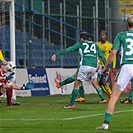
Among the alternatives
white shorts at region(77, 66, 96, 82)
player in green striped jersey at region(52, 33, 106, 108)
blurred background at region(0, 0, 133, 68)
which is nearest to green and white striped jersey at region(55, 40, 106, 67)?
player in green striped jersey at region(52, 33, 106, 108)

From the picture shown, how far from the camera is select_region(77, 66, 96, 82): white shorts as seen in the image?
19.0 metres

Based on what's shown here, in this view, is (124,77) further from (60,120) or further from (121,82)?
(60,120)

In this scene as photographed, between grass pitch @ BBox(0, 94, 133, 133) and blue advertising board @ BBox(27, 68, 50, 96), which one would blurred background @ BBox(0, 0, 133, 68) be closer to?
blue advertising board @ BBox(27, 68, 50, 96)

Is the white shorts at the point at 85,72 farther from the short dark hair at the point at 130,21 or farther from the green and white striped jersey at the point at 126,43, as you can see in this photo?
the short dark hair at the point at 130,21

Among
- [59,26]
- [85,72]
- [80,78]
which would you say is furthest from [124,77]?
[59,26]

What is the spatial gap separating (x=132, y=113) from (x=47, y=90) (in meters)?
11.7

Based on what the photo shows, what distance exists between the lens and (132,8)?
107ft

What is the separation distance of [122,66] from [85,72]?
698cm

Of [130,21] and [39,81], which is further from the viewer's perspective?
[39,81]

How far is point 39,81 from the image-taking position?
27.5 metres

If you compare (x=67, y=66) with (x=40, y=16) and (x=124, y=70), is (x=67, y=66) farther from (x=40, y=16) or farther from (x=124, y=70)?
(x=124, y=70)

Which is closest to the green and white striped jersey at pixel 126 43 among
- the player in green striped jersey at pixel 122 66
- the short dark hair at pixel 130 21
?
the player in green striped jersey at pixel 122 66

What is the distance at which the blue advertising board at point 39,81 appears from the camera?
89.4ft

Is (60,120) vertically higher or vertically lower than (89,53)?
lower
